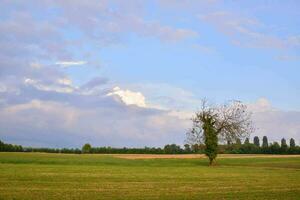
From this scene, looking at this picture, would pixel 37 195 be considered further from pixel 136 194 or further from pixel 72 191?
pixel 136 194

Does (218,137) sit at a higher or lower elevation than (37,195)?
higher

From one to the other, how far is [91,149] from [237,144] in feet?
219

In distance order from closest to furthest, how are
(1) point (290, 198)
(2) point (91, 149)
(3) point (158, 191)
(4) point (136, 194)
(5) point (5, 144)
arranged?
(1) point (290, 198) → (4) point (136, 194) → (3) point (158, 191) → (5) point (5, 144) → (2) point (91, 149)

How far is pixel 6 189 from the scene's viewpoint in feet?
89.1

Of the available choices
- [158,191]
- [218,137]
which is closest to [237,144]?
[218,137]

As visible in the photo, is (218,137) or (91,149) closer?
(218,137)

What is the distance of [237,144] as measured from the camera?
84.6m

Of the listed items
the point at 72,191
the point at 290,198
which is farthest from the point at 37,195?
the point at 290,198

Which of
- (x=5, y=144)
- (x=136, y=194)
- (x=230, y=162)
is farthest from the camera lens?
(x=5, y=144)

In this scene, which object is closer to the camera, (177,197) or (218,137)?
(177,197)

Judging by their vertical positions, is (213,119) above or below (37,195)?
above

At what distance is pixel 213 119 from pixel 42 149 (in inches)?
2803

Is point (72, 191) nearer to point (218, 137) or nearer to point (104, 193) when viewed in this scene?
point (104, 193)

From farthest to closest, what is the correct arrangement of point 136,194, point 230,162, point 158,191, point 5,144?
point 5,144 < point 230,162 < point 158,191 < point 136,194
